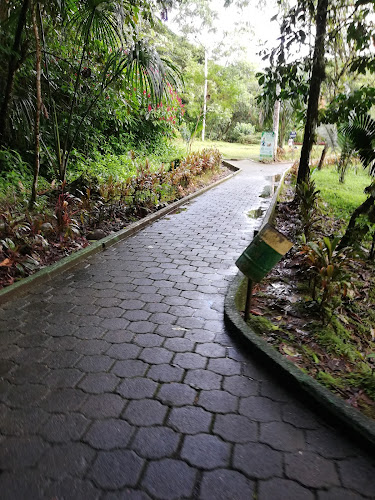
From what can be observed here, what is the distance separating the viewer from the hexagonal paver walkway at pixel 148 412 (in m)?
1.69

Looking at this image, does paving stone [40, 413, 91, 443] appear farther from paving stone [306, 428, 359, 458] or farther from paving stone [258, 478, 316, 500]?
paving stone [306, 428, 359, 458]

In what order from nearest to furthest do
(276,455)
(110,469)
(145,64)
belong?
(110,469) < (276,455) < (145,64)

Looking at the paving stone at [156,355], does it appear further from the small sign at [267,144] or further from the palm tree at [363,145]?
the small sign at [267,144]

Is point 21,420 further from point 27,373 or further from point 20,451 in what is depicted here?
point 27,373

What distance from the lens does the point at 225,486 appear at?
168 cm

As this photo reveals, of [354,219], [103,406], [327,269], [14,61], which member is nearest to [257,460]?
[103,406]

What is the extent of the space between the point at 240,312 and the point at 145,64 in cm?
379

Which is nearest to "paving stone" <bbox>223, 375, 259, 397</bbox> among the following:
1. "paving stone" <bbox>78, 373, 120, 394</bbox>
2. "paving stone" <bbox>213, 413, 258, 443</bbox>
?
"paving stone" <bbox>213, 413, 258, 443</bbox>

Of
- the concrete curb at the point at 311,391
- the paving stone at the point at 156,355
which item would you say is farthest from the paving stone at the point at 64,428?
the concrete curb at the point at 311,391

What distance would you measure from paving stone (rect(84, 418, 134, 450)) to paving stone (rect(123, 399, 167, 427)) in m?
0.06

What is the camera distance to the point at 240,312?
341cm

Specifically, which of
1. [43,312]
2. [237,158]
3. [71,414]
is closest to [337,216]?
[43,312]

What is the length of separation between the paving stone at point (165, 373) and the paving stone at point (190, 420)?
0.30 m

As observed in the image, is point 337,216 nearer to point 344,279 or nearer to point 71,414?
point 344,279
